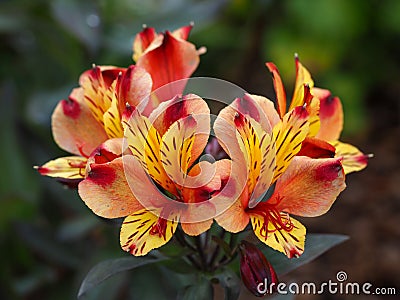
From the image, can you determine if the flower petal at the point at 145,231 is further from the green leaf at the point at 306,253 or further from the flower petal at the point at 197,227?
the green leaf at the point at 306,253

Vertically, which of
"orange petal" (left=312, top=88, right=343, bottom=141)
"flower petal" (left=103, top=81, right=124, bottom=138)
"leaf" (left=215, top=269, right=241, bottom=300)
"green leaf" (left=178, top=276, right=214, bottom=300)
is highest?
"flower petal" (left=103, top=81, right=124, bottom=138)

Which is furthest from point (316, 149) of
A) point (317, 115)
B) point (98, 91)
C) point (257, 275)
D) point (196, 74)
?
point (196, 74)

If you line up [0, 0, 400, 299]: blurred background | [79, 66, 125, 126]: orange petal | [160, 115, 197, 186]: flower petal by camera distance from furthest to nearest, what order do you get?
[0, 0, 400, 299]: blurred background
[79, 66, 125, 126]: orange petal
[160, 115, 197, 186]: flower petal

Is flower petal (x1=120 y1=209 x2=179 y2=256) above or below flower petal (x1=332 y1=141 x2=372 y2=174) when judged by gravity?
above

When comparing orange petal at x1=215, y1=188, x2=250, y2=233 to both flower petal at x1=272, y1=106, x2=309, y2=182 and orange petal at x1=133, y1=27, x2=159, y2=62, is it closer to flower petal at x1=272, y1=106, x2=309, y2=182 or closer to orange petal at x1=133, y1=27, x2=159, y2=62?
flower petal at x1=272, y1=106, x2=309, y2=182

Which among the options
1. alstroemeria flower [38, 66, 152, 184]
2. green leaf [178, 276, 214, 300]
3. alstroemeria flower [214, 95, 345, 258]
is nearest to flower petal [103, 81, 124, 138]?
alstroemeria flower [38, 66, 152, 184]

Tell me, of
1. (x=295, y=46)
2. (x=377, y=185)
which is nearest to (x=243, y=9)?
(x=295, y=46)

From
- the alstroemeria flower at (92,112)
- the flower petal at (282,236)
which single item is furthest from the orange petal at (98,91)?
the flower petal at (282,236)

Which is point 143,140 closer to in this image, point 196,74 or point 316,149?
point 316,149

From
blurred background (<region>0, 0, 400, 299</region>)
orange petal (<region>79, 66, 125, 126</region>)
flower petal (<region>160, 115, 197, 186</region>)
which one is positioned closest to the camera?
flower petal (<region>160, 115, 197, 186</region>)

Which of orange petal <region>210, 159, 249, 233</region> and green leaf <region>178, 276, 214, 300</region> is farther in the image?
green leaf <region>178, 276, 214, 300</region>
